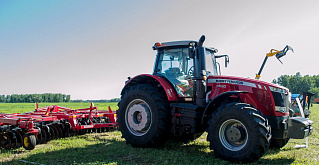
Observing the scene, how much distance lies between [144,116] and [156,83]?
0.93m

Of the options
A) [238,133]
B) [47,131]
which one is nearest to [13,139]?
[47,131]

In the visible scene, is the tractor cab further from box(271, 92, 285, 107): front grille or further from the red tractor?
box(271, 92, 285, 107): front grille

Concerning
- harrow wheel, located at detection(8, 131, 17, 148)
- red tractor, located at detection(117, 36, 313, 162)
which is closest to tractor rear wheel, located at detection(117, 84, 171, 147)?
red tractor, located at detection(117, 36, 313, 162)

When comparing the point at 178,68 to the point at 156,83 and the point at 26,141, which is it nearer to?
the point at 156,83

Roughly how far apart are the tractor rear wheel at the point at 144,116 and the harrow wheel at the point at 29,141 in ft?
6.87

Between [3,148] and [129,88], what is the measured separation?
346 cm

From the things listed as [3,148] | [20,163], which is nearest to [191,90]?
[20,163]

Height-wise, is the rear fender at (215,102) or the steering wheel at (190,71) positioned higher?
the steering wheel at (190,71)

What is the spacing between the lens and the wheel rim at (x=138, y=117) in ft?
19.4

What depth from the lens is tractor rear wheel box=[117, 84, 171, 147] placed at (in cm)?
566

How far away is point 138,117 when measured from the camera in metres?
6.16

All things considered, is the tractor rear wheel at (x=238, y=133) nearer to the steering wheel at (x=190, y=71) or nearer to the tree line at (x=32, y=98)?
the steering wheel at (x=190, y=71)

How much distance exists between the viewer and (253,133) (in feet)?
14.3

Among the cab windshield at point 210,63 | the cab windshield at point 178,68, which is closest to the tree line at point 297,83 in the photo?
the cab windshield at point 210,63
